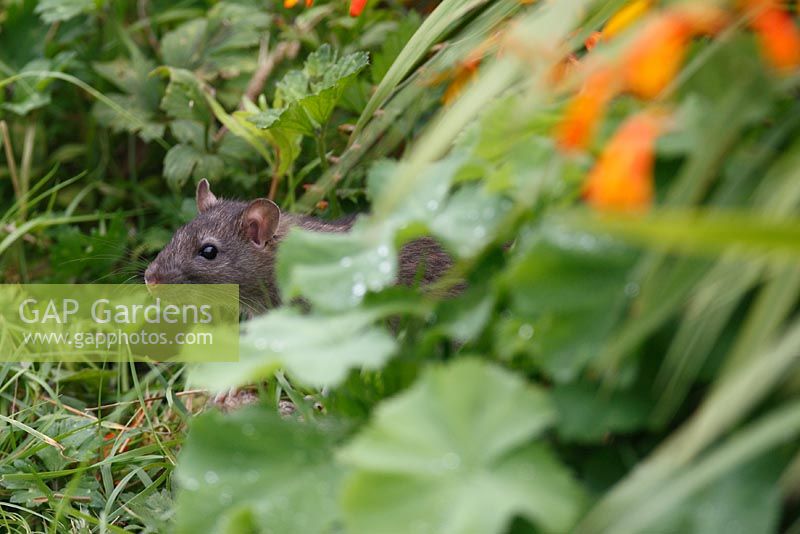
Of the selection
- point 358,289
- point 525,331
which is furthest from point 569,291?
point 358,289

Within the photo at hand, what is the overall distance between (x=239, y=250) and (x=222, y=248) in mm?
63

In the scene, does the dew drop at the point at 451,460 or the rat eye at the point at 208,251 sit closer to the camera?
the dew drop at the point at 451,460

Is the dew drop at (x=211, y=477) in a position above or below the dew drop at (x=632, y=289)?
below

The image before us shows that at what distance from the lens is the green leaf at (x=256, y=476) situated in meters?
1.84

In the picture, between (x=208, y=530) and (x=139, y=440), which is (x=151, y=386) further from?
(x=208, y=530)

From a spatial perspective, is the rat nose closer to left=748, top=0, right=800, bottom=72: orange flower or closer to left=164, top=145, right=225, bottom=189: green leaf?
left=164, top=145, right=225, bottom=189: green leaf

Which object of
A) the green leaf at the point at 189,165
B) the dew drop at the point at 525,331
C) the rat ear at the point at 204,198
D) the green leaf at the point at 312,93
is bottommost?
the rat ear at the point at 204,198

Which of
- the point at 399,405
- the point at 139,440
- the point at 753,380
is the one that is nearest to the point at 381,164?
the point at 399,405

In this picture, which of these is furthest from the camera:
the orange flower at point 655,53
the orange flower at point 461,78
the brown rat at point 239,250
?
the brown rat at point 239,250

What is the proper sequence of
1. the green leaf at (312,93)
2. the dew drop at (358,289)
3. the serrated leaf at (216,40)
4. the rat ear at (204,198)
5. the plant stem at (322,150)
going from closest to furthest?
the dew drop at (358,289)
the green leaf at (312,93)
the plant stem at (322,150)
the rat ear at (204,198)
the serrated leaf at (216,40)

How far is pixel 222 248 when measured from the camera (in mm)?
3805

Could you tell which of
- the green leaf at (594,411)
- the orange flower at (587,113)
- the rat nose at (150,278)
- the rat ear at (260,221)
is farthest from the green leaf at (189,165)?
the orange flower at (587,113)

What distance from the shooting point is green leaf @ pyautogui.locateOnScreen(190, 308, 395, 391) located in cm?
175

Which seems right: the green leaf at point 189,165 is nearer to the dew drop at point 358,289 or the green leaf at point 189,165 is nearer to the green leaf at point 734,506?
the dew drop at point 358,289
